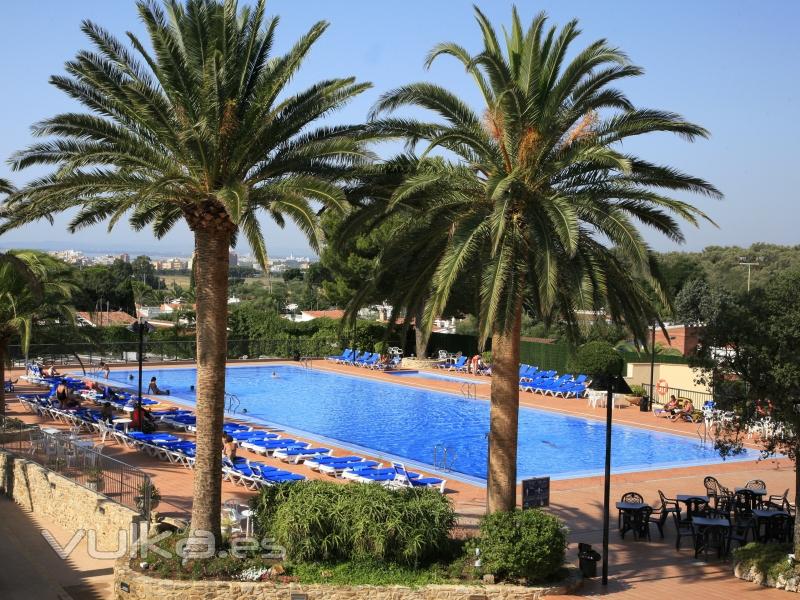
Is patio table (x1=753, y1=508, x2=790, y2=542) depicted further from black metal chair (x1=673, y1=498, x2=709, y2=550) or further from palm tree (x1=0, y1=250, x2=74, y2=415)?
palm tree (x1=0, y1=250, x2=74, y2=415)

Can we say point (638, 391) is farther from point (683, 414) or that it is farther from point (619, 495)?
point (619, 495)

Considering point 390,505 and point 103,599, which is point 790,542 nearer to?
point 390,505

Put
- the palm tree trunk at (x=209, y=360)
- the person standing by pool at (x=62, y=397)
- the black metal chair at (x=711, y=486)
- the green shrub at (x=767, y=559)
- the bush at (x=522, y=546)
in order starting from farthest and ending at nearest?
the person standing by pool at (x=62, y=397), the black metal chair at (x=711, y=486), the green shrub at (x=767, y=559), the palm tree trunk at (x=209, y=360), the bush at (x=522, y=546)

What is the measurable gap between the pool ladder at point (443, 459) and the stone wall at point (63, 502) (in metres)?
8.77

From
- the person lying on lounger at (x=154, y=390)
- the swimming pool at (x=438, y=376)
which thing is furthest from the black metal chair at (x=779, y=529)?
the person lying on lounger at (x=154, y=390)

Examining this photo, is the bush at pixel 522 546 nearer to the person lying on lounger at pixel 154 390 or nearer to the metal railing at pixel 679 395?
the metal railing at pixel 679 395

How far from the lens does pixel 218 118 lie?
488 inches

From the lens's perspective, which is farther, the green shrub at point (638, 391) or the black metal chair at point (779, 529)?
the green shrub at point (638, 391)

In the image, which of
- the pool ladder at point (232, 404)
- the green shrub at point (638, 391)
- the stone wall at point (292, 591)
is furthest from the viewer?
the green shrub at point (638, 391)

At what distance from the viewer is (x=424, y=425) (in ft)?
99.6

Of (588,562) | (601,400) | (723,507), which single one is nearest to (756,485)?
(723,507)

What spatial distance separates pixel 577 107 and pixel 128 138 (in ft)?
21.9

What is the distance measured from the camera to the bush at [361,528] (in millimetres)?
12586

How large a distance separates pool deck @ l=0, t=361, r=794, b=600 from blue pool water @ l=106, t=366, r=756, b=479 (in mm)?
1174
